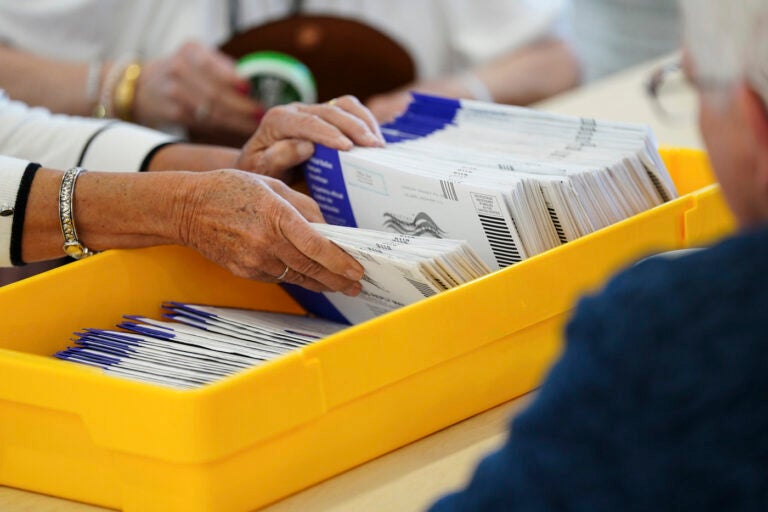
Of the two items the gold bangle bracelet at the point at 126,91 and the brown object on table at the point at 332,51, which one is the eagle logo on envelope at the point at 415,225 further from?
the gold bangle bracelet at the point at 126,91

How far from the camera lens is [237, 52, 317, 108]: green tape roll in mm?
1527

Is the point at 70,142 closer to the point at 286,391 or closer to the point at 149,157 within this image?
the point at 149,157

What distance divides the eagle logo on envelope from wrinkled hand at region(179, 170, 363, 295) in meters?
0.06

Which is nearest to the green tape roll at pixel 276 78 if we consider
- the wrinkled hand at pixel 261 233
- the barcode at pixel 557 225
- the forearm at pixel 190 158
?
the forearm at pixel 190 158

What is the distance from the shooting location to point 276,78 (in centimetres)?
159

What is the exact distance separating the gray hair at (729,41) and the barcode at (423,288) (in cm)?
33

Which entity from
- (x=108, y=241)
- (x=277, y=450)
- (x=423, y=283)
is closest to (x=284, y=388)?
(x=277, y=450)

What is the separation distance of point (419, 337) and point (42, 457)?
1.00ft

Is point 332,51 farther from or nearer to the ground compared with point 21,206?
farther from the ground

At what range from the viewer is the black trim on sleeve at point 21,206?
3.23 feet

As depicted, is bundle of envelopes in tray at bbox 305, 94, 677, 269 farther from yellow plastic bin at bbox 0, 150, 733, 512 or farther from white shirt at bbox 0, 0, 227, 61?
white shirt at bbox 0, 0, 227, 61

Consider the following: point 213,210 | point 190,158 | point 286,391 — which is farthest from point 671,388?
point 190,158

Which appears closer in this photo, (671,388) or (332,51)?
(671,388)

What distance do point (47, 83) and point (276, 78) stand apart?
44 centimetres
